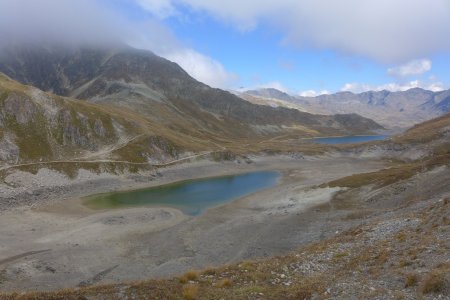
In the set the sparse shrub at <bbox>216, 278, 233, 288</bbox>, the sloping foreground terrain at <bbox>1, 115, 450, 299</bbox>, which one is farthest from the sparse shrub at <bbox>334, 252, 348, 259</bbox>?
the sparse shrub at <bbox>216, 278, 233, 288</bbox>

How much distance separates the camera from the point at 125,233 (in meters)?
64.5

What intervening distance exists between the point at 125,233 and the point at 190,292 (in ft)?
136

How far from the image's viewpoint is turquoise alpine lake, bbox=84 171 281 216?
87.5 metres

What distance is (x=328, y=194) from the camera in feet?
279

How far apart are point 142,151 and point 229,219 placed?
60846 millimetres

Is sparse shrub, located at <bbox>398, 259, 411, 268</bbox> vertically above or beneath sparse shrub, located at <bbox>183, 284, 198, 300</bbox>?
beneath

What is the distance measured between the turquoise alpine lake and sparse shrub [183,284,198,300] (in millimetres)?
53066

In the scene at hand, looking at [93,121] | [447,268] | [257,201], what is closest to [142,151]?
[93,121]

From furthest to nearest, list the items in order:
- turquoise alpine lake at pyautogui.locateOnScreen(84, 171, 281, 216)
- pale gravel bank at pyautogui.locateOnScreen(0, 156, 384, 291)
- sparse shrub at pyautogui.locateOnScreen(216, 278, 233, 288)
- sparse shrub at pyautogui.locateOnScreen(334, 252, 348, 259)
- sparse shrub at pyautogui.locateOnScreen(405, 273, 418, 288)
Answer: turquoise alpine lake at pyautogui.locateOnScreen(84, 171, 281, 216) → pale gravel bank at pyautogui.locateOnScreen(0, 156, 384, 291) → sparse shrub at pyautogui.locateOnScreen(334, 252, 348, 259) → sparse shrub at pyautogui.locateOnScreen(216, 278, 233, 288) → sparse shrub at pyautogui.locateOnScreen(405, 273, 418, 288)

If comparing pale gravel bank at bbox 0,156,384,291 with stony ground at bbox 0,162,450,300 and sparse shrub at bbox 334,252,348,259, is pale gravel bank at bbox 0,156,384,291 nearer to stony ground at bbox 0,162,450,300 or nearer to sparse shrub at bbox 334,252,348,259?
stony ground at bbox 0,162,450,300

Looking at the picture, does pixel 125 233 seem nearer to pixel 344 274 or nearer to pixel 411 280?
pixel 344 274

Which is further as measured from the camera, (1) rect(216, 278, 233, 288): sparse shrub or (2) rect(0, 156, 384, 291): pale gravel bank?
(2) rect(0, 156, 384, 291): pale gravel bank

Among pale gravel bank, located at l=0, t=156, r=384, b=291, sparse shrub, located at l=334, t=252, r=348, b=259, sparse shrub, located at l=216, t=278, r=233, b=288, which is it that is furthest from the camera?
pale gravel bank, located at l=0, t=156, r=384, b=291

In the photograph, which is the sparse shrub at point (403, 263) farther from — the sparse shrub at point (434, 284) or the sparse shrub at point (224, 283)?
the sparse shrub at point (224, 283)
